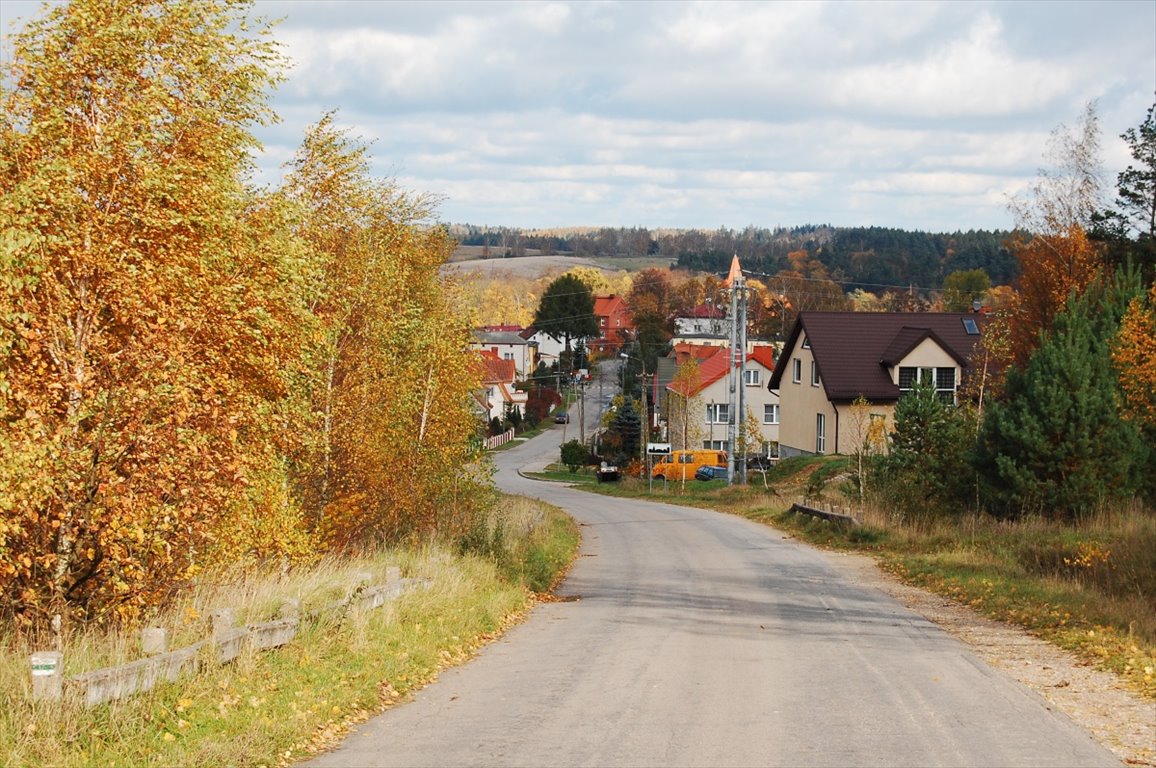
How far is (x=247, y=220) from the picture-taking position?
12.5 m

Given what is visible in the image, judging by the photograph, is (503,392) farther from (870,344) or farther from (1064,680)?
(1064,680)

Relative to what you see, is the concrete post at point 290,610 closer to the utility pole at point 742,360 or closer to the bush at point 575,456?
the utility pole at point 742,360

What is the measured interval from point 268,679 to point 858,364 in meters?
47.6

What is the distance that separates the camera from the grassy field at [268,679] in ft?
24.7

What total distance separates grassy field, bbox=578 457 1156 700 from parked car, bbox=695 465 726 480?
25.4 m

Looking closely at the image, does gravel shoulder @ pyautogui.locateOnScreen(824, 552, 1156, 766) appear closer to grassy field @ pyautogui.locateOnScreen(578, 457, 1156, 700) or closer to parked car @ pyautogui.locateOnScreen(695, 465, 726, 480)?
grassy field @ pyautogui.locateOnScreen(578, 457, 1156, 700)

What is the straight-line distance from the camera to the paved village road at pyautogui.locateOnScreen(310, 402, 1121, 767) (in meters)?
8.17

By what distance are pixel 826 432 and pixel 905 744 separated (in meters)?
47.2

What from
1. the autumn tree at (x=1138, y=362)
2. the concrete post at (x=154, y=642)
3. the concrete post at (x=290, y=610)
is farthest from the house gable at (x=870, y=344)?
the concrete post at (x=154, y=642)

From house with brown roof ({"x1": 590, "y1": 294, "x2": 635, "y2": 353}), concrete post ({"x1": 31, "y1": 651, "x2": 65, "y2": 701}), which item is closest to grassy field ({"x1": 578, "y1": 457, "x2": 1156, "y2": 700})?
concrete post ({"x1": 31, "y1": 651, "x2": 65, "y2": 701})

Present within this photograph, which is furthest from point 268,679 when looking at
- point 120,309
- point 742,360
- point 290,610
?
point 742,360

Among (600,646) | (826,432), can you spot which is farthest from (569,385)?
(600,646)

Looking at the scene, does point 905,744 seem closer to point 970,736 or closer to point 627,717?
point 970,736

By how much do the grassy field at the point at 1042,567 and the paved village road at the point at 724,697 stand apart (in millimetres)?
1486
